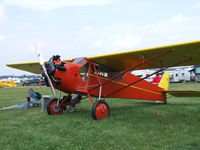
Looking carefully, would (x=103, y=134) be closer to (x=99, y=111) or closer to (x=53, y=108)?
(x=99, y=111)

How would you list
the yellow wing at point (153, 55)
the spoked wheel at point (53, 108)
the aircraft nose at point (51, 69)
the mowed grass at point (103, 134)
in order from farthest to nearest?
the spoked wheel at point (53, 108) < the aircraft nose at point (51, 69) < the yellow wing at point (153, 55) < the mowed grass at point (103, 134)

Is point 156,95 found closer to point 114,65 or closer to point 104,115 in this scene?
point 114,65

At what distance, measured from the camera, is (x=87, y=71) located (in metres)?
8.05

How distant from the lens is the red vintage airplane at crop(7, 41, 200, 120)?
684 centimetres

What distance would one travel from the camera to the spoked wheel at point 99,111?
6816 millimetres

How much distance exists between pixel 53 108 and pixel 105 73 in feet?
7.77

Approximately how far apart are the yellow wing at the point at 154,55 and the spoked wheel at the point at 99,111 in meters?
1.72

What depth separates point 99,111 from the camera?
22.8 feet

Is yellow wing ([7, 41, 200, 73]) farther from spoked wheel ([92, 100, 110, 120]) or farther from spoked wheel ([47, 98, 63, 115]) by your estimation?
spoked wheel ([47, 98, 63, 115])

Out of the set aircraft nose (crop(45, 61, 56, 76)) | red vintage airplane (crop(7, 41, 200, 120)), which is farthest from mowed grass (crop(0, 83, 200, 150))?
aircraft nose (crop(45, 61, 56, 76))

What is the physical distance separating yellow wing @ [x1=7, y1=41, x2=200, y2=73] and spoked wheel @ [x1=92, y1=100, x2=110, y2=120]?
1724mm

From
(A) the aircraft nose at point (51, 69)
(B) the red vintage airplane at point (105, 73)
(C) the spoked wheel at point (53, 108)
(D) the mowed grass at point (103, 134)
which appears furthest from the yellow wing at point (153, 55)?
(C) the spoked wheel at point (53, 108)

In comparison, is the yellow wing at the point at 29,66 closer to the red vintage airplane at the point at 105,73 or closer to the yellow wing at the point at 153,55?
the red vintage airplane at the point at 105,73

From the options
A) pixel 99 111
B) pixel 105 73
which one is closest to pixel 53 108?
pixel 99 111
